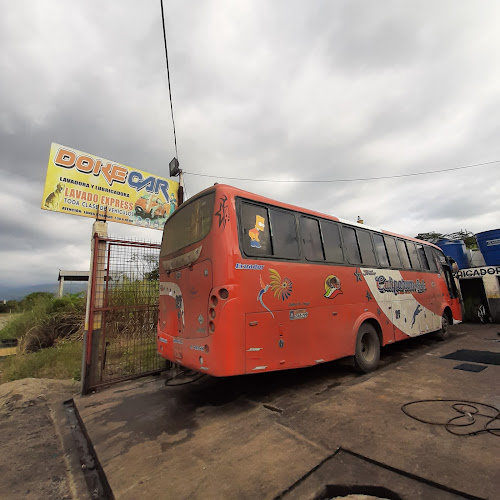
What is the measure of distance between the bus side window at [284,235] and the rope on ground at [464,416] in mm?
2474

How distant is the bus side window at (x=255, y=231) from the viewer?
3740 mm

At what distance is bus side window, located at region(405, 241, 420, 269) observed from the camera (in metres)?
7.43

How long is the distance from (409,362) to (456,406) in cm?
254

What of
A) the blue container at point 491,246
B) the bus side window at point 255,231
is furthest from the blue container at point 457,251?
the bus side window at point 255,231

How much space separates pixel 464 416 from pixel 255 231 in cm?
327

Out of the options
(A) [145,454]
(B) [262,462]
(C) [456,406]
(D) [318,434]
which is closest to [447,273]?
(C) [456,406]

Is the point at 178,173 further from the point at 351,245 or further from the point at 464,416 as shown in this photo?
the point at 464,416

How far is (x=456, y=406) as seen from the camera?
3.31 m

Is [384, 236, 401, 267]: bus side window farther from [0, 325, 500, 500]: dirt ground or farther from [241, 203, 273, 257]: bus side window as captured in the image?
[241, 203, 273, 257]: bus side window

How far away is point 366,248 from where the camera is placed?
5.88 metres

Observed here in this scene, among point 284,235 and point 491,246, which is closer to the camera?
point 284,235

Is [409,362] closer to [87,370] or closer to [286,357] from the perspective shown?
[286,357]

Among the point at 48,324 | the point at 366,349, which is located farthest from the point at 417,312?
the point at 48,324

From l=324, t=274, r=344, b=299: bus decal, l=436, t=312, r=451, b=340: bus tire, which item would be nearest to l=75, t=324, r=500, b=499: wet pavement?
l=324, t=274, r=344, b=299: bus decal
